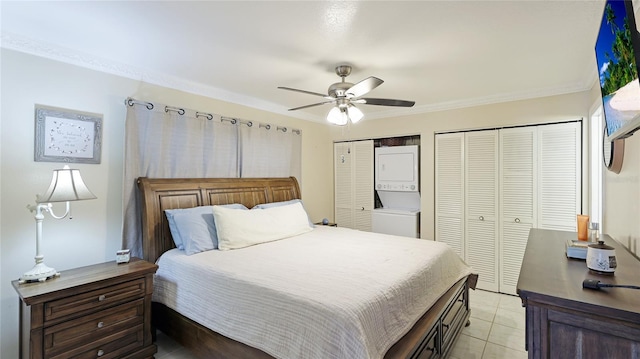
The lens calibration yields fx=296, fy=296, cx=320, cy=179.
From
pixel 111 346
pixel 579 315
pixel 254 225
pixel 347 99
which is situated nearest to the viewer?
pixel 579 315

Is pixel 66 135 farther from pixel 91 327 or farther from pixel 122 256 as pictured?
pixel 91 327

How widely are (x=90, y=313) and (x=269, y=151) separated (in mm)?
2520

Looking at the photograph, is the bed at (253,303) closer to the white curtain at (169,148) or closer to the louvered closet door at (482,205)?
the white curtain at (169,148)

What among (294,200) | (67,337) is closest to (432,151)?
(294,200)

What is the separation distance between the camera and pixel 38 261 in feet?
6.52

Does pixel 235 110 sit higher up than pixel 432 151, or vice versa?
pixel 235 110

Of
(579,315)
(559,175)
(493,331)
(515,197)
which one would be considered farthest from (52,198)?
(559,175)

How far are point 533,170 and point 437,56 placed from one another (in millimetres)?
2032

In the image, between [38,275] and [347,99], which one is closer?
[38,275]

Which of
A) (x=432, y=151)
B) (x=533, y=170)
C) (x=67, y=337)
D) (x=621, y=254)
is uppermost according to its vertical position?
(x=432, y=151)

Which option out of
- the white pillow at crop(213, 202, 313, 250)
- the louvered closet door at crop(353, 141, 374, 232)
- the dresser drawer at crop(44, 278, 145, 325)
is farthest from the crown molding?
the dresser drawer at crop(44, 278, 145, 325)

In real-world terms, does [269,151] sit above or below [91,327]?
above

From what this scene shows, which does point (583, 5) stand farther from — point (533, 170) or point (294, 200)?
point (294, 200)

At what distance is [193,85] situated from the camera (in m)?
3.19
